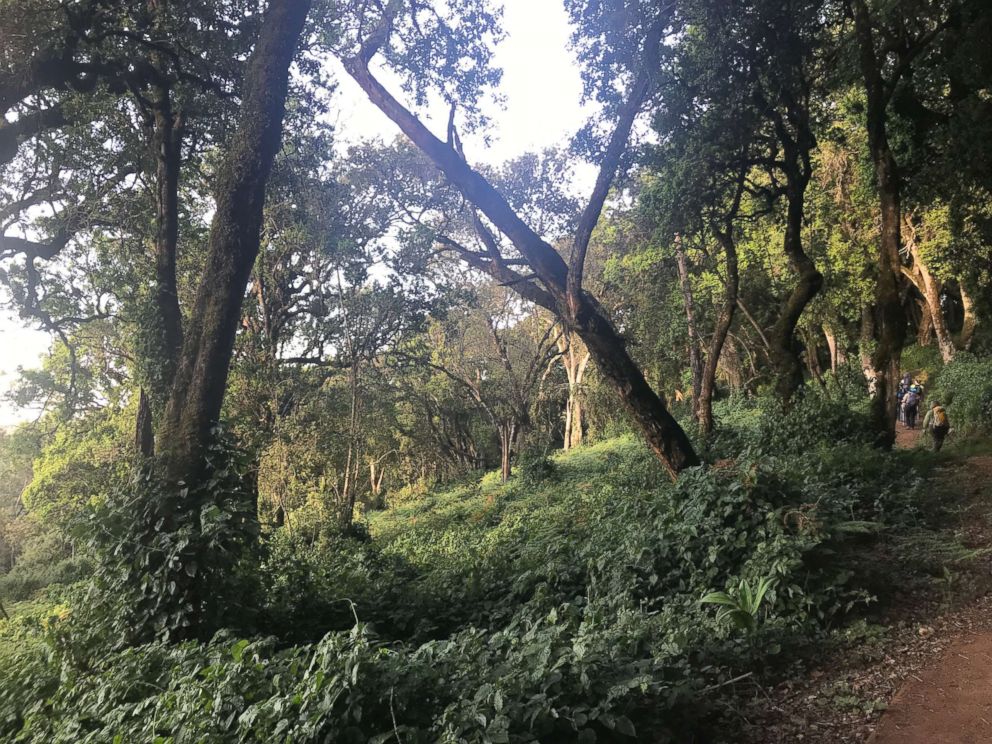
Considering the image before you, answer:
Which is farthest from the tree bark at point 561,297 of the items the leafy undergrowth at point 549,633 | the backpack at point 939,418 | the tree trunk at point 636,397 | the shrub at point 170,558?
the backpack at point 939,418

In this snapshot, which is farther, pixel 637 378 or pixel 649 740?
pixel 637 378

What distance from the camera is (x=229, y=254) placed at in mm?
6004

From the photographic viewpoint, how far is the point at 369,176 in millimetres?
14414

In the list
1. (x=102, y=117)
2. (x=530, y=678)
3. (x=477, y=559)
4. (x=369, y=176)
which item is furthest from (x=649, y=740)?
(x=369, y=176)

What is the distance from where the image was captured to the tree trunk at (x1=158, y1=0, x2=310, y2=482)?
5660mm

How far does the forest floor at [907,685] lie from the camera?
3.05 m

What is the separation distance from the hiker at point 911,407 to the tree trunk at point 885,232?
26.5ft

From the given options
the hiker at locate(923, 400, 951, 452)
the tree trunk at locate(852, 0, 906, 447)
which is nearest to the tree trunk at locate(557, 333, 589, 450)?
the hiker at locate(923, 400, 951, 452)

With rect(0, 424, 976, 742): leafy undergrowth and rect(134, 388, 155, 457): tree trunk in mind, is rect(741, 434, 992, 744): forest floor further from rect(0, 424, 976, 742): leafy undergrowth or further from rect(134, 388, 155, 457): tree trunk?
rect(134, 388, 155, 457): tree trunk

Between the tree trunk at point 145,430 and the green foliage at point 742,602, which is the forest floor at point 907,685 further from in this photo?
the tree trunk at point 145,430

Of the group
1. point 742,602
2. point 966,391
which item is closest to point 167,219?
point 742,602

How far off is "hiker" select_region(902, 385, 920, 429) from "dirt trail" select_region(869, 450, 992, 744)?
14.3m

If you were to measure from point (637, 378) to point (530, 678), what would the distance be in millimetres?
5525

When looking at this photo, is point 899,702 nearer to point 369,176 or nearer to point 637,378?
point 637,378
